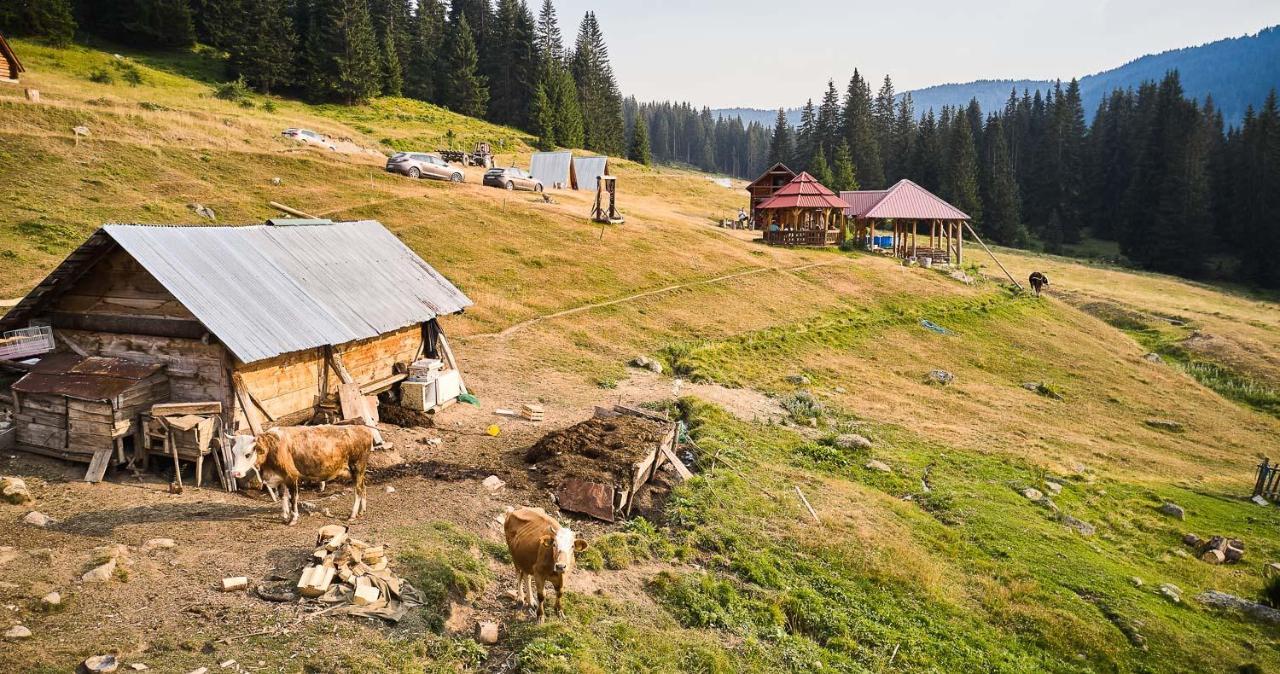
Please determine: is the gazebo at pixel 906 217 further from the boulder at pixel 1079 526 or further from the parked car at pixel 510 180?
the boulder at pixel 1079 526

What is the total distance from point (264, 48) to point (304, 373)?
245 ft

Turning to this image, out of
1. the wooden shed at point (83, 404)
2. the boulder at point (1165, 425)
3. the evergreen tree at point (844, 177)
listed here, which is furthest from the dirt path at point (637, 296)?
the evergreen tree at point (844, 177)

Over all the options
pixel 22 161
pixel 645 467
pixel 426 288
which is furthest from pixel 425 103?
pixel 645 467

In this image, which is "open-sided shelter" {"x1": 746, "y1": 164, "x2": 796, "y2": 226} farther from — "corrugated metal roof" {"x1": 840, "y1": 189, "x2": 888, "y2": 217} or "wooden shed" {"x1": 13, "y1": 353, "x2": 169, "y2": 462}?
"wooden shed" {"x1": 13, "y1": 353, "x2": 169, "y2": 462}

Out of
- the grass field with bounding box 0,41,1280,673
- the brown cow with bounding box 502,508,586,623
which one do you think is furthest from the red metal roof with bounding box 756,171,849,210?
the brown cow with bounding box 502,508,586,623

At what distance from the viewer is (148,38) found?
76.4 meters

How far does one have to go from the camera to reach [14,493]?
12047 mm

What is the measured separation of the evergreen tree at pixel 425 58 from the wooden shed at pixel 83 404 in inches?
3637

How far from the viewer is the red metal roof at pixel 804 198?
60125mm

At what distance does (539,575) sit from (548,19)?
121759mm

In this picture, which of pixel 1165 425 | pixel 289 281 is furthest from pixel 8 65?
pixel 1165 425

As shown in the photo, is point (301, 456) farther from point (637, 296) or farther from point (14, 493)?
point (637, 296)

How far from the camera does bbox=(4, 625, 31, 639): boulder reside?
834cm

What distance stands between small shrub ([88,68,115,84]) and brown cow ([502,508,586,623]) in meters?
70.0
